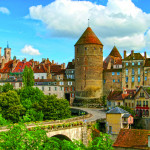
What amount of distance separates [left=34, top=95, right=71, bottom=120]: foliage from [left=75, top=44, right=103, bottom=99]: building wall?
16.5 meters

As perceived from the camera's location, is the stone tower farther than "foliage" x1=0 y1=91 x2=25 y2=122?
Yes

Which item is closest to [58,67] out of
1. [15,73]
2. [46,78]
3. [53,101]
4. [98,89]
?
[46,78]

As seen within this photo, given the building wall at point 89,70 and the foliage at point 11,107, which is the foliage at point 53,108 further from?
the building wall at point 89,70

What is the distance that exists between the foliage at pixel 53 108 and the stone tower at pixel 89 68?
16420 millimetres

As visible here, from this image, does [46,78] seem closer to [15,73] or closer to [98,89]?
[15,73]

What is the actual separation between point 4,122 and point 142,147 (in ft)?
71.1

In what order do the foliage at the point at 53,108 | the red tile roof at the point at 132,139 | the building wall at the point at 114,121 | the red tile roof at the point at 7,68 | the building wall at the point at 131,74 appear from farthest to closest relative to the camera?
the red tile roof at the point at 7,68 < the building wall at the point at 131,74 < the foliage at the point at 53,108 < the building wall at the point at 114,121 < the red tile roof at the point at 132,139

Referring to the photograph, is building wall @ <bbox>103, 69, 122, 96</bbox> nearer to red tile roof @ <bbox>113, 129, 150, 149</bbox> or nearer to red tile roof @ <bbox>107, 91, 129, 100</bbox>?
red tile roof @ <bbox>107, 91, 129, 100</bbox>

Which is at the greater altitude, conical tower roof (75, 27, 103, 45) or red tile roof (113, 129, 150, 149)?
conical tower roof (75, 27, 103, 45)

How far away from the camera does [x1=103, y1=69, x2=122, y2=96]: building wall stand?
66.1 metres

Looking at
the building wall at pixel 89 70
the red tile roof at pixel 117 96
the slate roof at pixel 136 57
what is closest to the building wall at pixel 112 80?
the building wall at pixel 89 70

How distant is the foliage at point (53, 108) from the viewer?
47469 millimetres

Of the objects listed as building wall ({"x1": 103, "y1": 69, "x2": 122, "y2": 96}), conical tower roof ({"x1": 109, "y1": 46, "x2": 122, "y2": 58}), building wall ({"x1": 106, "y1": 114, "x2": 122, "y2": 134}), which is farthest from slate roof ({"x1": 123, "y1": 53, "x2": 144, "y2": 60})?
building wall ({"x1": 106, "y1": 114, "x2": 122, "y2": 134})

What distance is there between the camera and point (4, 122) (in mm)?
41688
